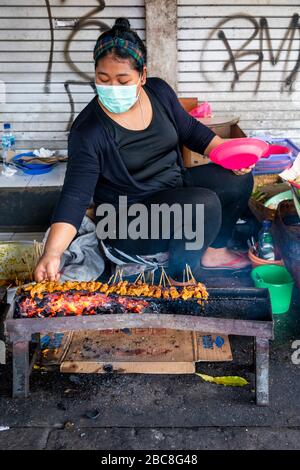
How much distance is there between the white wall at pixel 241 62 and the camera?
5520 mm

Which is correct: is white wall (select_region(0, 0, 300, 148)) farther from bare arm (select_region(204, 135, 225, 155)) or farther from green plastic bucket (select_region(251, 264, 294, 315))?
green plastic bucket (select_region(251, 264, 294, 315))

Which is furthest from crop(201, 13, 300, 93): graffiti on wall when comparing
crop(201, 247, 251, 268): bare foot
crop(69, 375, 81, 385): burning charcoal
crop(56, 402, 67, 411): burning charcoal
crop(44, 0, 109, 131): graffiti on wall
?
crop(56, 402, 67, 411): burning charcoal

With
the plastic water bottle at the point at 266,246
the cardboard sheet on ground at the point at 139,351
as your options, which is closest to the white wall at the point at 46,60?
the plastic water bottle at the point at 266,246

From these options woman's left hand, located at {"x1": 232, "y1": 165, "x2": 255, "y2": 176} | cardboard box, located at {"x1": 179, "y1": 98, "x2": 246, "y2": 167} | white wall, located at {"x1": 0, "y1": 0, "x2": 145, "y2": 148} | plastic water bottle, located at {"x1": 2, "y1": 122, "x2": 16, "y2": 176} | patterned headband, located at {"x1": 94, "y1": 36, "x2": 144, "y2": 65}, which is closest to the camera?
patterned headband, located at {"x1": 94, "y1": 36, "x2": 144, "y2": 65}

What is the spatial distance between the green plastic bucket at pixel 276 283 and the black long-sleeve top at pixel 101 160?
94 cm

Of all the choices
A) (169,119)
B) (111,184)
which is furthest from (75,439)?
(169,119)

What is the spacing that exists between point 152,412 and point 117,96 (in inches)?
72.6

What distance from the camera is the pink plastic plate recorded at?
3396mm

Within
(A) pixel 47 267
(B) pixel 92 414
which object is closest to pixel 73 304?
(A) pixel 47 267

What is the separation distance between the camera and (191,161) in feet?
15.9

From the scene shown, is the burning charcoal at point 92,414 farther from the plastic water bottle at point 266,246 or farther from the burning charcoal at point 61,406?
the plastic water bottle at point 266,246

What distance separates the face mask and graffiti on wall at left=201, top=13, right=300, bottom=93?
114 inches

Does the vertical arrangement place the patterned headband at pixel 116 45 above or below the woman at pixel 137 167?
above
